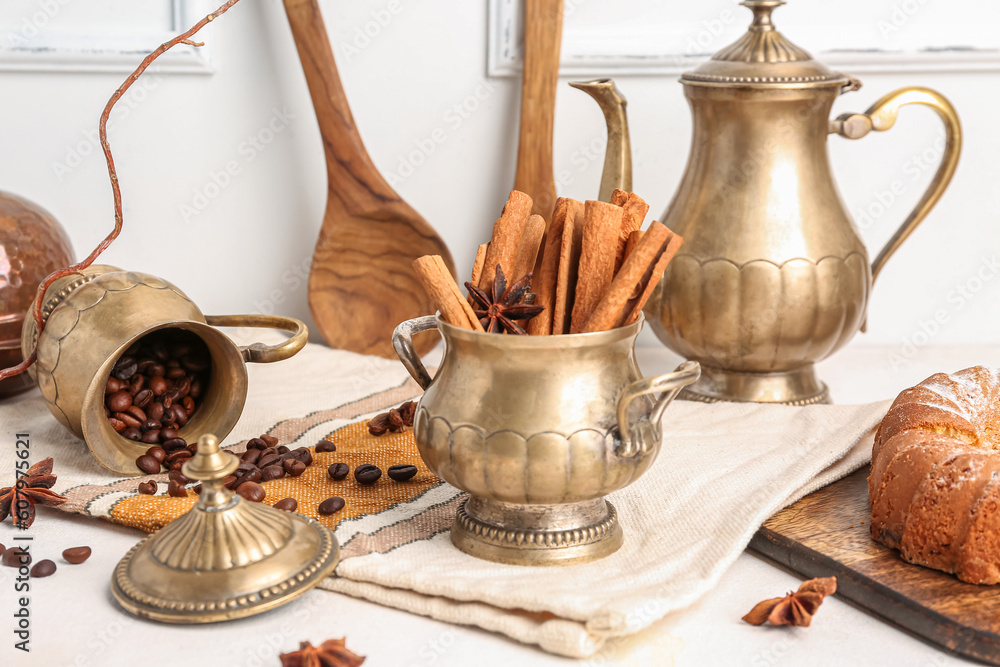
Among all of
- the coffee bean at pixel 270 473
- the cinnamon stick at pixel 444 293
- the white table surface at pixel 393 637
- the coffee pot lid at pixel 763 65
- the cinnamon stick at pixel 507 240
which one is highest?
the coffee pot lid at pixel 763 65

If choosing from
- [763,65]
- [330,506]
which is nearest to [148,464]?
[330,506]

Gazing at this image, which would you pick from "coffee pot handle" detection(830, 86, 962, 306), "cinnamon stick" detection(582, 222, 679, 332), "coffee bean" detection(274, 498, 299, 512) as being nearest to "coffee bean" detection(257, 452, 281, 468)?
"coffee bean" detection(274, 498, 299, 512)

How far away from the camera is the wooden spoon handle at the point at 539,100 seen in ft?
4.87

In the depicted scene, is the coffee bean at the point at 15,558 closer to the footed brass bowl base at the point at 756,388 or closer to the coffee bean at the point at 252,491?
the coffee bean at the point at 252,491

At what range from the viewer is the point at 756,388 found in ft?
4.31

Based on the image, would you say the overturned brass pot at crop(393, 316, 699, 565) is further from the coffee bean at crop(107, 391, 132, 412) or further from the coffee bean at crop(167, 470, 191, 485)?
the coffee bean at crop(107, 391, 132, 412)

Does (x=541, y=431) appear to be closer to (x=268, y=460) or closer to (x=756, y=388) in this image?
(x=268, y=460)

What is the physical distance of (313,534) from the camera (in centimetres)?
86

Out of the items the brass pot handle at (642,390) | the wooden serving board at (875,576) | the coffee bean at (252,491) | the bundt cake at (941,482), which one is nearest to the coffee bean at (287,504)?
the coffee bean at (252,491)

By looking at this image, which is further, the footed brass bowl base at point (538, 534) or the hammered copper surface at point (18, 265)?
the hammered copper surface at point (18, 265)

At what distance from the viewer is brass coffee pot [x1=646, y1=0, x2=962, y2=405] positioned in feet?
4.01

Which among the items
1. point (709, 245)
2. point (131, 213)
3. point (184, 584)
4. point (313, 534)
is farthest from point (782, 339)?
point (131, 213)

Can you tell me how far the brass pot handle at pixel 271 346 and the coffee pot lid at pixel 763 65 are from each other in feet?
1.99

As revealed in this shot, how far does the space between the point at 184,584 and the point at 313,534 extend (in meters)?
0.12
